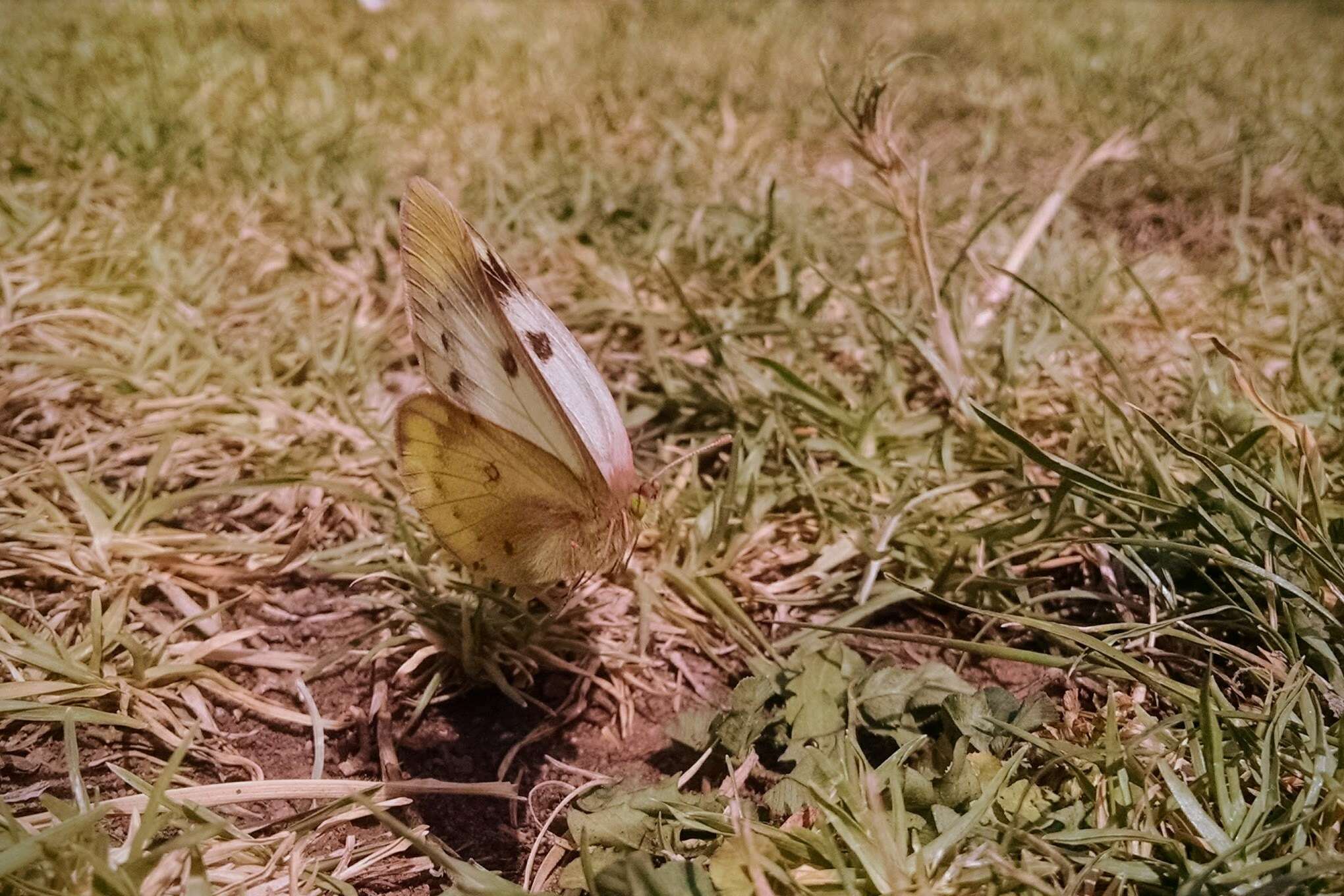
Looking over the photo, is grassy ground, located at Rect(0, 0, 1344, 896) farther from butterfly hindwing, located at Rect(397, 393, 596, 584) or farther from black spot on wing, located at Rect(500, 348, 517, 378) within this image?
black spot on wing, located at Rect(500, 348, 517, 378)

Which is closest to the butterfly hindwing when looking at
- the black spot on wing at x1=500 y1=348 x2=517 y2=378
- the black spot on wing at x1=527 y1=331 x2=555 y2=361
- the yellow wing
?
the yellow wing

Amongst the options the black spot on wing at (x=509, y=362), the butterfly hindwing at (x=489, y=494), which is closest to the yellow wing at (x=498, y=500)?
the butterfly hindwing at (x=489, y=494)

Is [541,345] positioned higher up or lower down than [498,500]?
higher up

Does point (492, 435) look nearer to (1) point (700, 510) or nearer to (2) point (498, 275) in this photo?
(2) point (498, 275)

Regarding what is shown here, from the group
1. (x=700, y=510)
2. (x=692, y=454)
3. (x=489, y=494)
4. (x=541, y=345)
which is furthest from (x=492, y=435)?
(x=700, y=510)

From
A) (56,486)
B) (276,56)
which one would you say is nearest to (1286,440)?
(56,486)

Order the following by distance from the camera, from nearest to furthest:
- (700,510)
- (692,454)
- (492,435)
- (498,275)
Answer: (492,435)
(498,275)
(692,454)
(700,510)

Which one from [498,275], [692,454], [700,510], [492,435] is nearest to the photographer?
[492,435]
